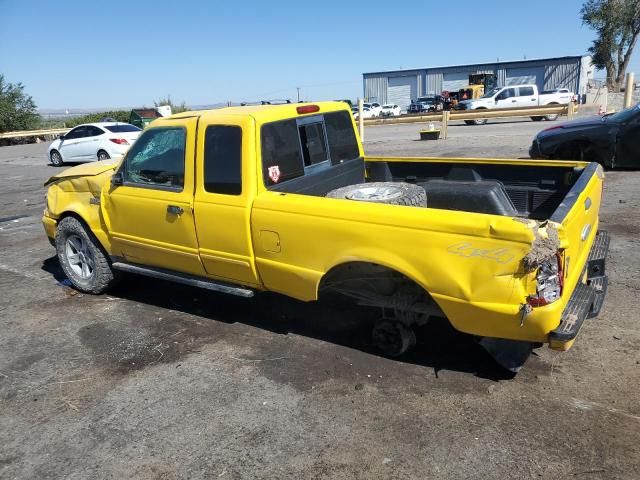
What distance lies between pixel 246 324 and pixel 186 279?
66 centimetres

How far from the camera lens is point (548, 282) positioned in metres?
2.98

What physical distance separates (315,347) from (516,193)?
229 centimetres

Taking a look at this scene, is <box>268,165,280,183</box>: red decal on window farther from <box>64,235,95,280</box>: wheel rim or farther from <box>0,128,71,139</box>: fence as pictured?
<box>0,128,71,139</box>: fence

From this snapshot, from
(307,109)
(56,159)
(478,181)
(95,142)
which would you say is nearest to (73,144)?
(95,142)

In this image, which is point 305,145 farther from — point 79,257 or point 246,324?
point 79,257

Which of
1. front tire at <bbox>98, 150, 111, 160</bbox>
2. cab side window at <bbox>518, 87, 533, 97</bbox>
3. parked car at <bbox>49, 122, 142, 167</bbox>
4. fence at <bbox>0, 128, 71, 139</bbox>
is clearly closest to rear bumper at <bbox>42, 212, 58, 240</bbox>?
parked car at <bbox>49, 122, 142, 167</bbox>

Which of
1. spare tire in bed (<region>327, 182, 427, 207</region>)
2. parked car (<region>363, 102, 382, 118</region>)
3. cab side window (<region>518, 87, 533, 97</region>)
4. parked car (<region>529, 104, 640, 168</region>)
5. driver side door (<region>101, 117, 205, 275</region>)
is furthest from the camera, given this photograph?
parked car (<region>363, 102, 382, 118</region>)

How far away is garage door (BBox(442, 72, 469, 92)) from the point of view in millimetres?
61184

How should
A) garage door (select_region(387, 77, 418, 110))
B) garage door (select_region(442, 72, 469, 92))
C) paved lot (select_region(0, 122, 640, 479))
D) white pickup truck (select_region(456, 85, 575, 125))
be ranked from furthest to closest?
garage door (select_region(387, 77, 418, 110)) → garage door (select_region(442, 72, 469, 92)) → white pickup truck (select_region(456, 85, 575, 125)) → paved lot (select_region(0, 122, 640, 479))

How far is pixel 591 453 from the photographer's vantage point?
2.79 meters

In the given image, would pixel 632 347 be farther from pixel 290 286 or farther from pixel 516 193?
pixel 290 286

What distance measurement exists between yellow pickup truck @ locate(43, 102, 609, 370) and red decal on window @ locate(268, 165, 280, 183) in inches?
0.5

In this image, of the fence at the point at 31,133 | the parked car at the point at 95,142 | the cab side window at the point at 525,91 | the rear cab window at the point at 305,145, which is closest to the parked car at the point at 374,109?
the cab side window at the point at 525,91

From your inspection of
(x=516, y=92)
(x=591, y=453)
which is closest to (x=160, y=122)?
(x=591, y=453)
